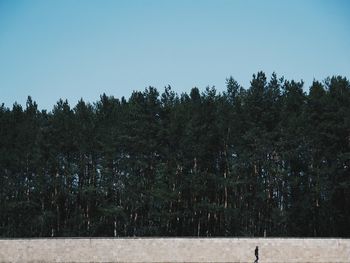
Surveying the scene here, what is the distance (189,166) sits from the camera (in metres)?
43.0

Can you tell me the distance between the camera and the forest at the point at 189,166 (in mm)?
39031

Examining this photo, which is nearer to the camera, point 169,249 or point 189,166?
point 169,249

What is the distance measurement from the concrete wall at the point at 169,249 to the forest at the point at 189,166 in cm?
1341

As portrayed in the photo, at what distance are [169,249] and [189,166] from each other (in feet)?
61.5

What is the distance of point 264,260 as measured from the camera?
23.9 metres

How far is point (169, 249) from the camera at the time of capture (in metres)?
24.6

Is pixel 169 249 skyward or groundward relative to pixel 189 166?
groundward

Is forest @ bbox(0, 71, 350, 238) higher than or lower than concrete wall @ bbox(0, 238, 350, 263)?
higher

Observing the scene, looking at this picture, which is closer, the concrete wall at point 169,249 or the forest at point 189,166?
the concrete wall at point 169,249

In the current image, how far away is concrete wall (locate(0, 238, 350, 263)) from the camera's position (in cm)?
2394

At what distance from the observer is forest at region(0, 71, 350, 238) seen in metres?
39.0

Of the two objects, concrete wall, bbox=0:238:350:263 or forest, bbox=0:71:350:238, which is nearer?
concrete wall, bbox=0:238:350:263

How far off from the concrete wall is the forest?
1341 cm

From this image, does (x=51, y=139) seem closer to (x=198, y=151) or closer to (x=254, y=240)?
(x=198, y=151)
